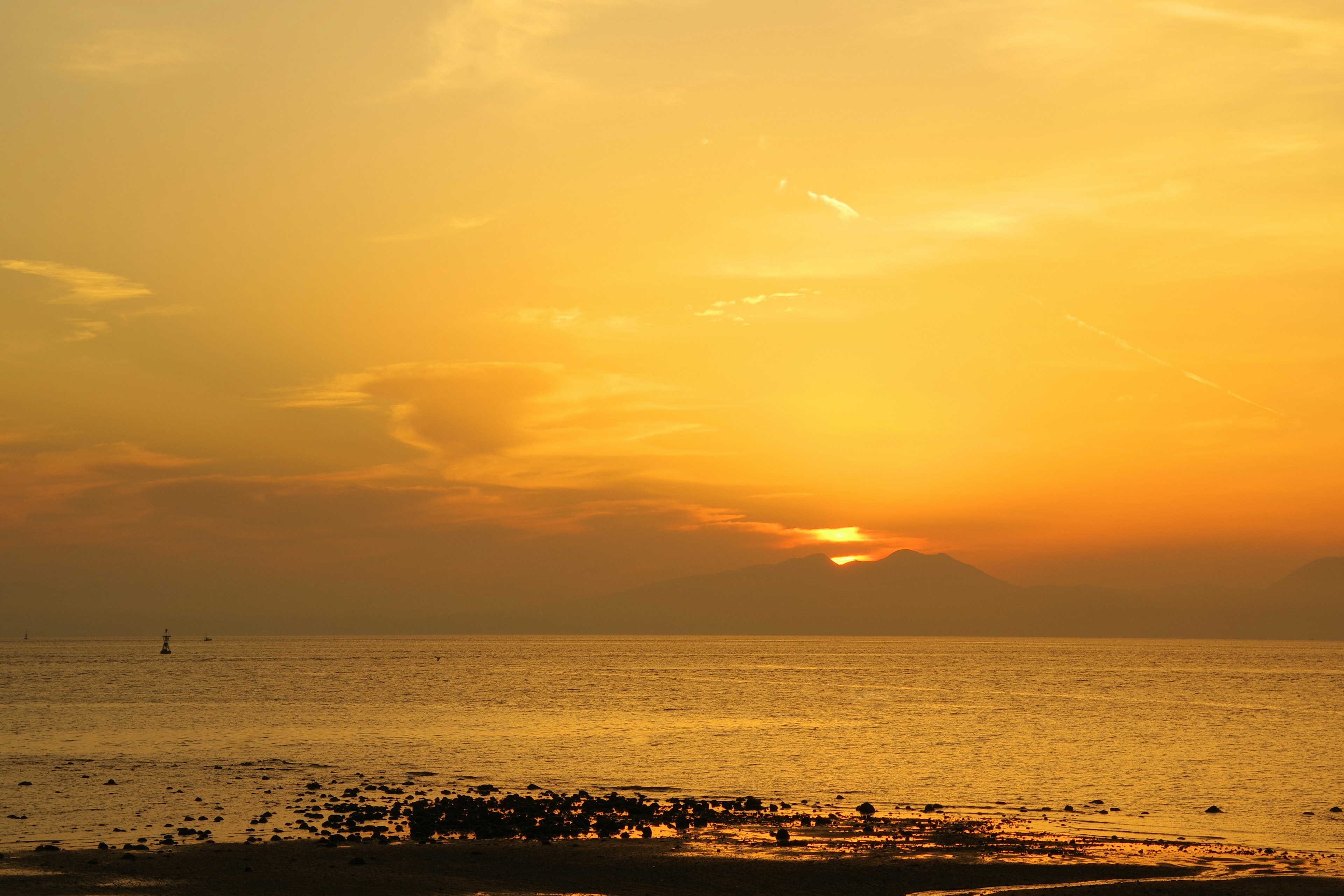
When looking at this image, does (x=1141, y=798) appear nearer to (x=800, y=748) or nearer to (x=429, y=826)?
(x=800, y=748)

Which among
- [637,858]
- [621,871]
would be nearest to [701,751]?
→ [637,858]

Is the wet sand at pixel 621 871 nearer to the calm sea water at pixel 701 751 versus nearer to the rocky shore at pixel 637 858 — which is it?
the rocky shore at pixel 637 858

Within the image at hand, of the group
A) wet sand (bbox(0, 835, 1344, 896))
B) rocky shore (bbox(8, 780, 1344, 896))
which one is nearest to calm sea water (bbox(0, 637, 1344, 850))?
rocky shore (bbox(8, 780, 1344, 896))

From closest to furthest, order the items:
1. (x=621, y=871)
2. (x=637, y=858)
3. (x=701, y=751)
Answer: (x=621, y=871) < (x=637, y=858) < (x=701, y=751)

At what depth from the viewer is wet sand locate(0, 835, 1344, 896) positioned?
1265 inches

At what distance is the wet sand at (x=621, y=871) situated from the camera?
32.1m

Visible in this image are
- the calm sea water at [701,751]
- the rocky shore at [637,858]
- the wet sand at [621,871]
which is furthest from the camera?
the calm sea water at [701,751]

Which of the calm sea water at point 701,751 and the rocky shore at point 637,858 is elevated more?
the rocky shore at point 637,858

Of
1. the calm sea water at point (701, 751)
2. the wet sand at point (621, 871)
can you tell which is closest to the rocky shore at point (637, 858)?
the wet sand at point (621, 871)

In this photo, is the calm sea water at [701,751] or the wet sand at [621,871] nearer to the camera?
the wet sand at [621,871]

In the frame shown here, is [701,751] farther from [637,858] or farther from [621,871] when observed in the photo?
[621,871]

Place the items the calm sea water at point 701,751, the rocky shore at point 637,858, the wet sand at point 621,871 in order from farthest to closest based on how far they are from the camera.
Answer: the calm sea water at point 701,751 → the rocky shore at point 637,858 → the wet sand at point 621,871

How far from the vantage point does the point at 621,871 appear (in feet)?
113

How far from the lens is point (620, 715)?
10094 cm
